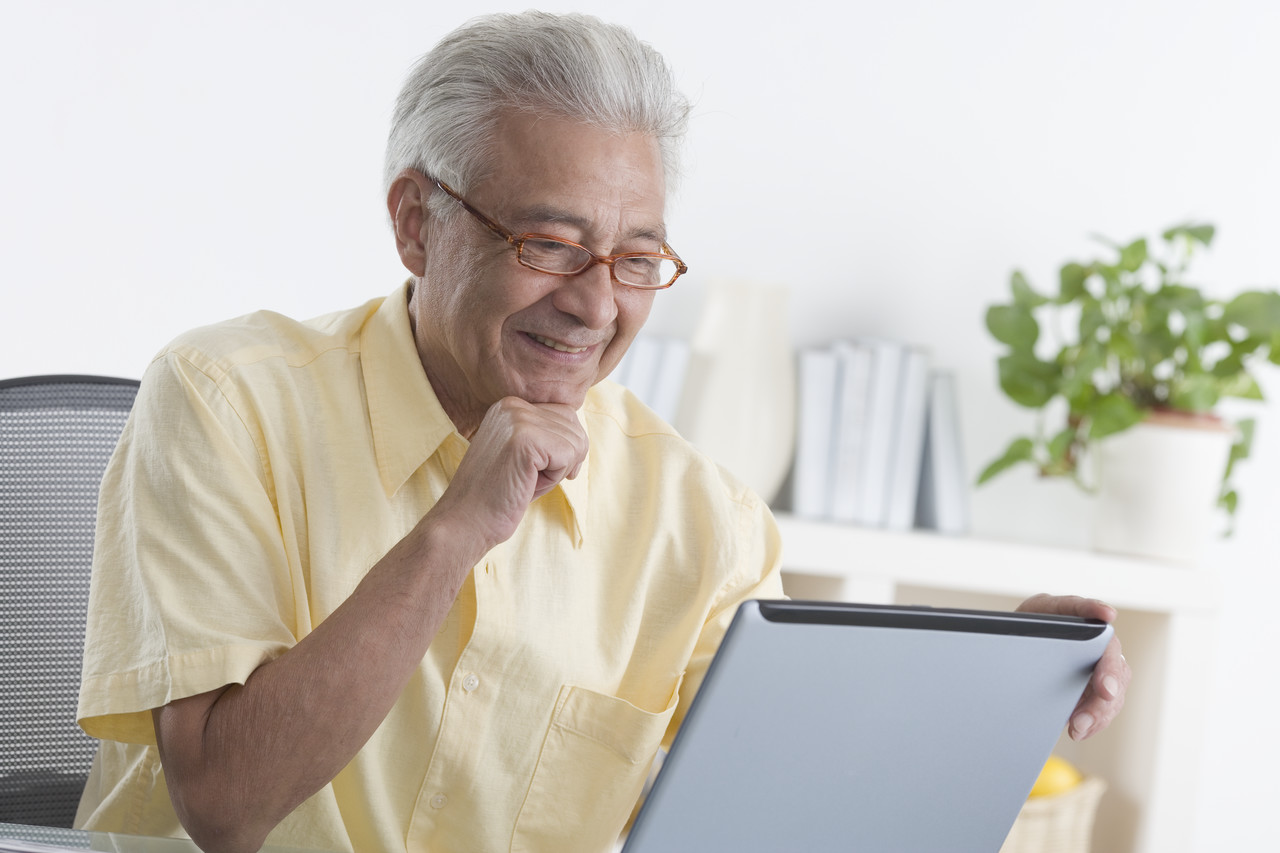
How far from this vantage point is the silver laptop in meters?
0.70

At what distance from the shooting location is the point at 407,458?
1.09 meters

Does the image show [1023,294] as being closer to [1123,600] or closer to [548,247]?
[1123,600]

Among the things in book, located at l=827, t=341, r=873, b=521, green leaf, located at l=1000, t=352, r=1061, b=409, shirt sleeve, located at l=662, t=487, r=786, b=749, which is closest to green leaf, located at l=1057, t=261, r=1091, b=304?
green leaf, located at l=1000, t=352, r=1061, b=409

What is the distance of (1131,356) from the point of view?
225cm

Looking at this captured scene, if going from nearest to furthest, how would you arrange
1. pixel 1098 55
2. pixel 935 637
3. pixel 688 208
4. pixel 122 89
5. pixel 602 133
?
1. pixel 935 637
2. pixel 602 133
3. pixel 122 89
4. pixel 688 208
5. pixel 1098 55

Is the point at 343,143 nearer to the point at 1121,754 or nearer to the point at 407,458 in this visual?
the point at 407,458

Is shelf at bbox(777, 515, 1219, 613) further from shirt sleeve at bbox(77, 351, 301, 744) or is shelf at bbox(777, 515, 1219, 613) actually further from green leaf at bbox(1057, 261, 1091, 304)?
shirt sleeve at bbox(77, 351, 301, 744)

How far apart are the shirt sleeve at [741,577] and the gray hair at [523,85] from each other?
419mm

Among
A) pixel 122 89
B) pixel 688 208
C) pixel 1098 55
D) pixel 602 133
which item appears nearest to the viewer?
pixel 602 133

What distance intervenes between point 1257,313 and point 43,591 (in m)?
2.08

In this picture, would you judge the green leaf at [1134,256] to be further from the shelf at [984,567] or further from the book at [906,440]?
the shelf at [984,567]

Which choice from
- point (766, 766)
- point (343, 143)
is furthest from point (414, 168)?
point (343, 143)

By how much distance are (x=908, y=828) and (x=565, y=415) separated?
47cm

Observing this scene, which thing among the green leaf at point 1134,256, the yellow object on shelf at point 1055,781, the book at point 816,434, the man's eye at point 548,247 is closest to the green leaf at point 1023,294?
the green leaf at point 1134,256
